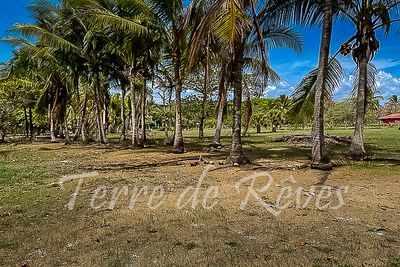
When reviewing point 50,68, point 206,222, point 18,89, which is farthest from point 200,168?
point 18,89

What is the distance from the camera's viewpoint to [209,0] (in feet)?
36.0

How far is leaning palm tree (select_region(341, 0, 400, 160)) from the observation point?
1170cm

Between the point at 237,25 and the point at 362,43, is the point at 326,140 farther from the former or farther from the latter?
the point at 237,25

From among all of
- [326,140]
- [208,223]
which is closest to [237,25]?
[208,223]

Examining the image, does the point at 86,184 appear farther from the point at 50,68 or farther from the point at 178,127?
the point at 50,68

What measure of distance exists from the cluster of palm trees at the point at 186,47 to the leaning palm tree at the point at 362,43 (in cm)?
3

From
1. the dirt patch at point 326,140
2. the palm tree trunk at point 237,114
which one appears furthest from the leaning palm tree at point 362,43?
the dirt patch at point 326,140

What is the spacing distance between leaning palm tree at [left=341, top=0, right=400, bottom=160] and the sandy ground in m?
3.62

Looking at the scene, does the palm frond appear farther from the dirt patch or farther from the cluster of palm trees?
the dirt patch

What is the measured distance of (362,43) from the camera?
12094 mm

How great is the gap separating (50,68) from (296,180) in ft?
65.6

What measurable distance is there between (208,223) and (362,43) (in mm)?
9832

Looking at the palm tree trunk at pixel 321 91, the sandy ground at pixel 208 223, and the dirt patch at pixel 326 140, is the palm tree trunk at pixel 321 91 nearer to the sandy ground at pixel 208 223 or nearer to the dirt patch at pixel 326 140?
the sandy ground at pixel 208 223

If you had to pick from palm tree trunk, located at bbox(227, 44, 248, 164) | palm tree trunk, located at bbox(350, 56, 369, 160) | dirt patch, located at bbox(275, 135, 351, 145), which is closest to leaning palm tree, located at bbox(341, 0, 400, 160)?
palm tree trunk, located at bbox(350, 56, 369, 160)
